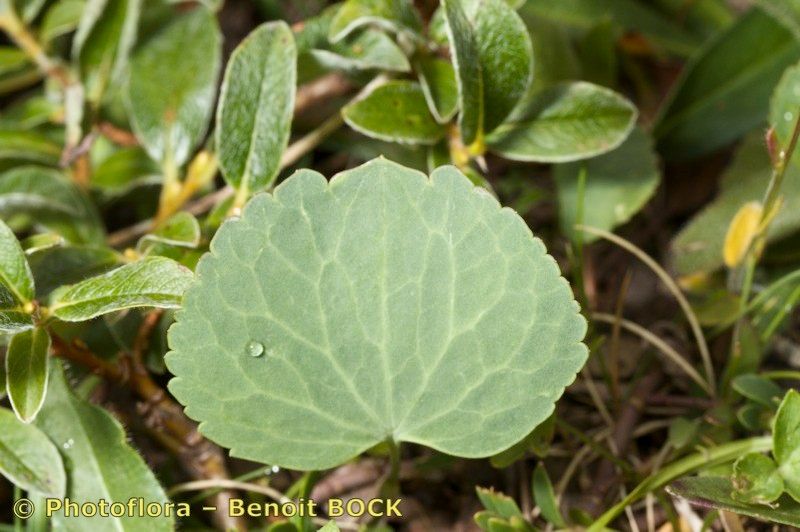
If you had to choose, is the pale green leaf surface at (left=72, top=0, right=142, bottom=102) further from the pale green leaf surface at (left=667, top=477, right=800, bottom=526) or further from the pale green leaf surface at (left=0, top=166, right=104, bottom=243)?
the pale green leaf surface at (left=667, top=477, right=800, bottom=526)

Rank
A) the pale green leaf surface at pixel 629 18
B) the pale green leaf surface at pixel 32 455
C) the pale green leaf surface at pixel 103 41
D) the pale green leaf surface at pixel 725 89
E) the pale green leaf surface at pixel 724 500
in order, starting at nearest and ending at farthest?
the pale green leaf surface at pixel 724 500
the pale green leaf surface at pixel 32 455
the pale green leaf surface at pixel 103 41
the pale green leaf surface at pixel 725 89
the pale green leaf surface at pixel 629 18

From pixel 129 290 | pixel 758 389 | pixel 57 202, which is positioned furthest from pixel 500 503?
pixel 57 202

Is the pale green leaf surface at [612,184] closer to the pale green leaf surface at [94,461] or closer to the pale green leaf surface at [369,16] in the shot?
the pale green leaf surface at [369,16]

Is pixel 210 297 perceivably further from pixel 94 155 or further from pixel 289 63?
pixel 94 155

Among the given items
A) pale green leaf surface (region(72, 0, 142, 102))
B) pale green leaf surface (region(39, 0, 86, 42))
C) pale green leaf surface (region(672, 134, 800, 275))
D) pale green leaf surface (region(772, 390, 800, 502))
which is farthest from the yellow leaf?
pale green leaf surface (region(39, 0, 86, 42))

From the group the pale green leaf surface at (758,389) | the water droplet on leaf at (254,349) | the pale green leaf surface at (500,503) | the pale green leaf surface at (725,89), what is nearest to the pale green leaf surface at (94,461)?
the water droplet on leaf at (254,349)

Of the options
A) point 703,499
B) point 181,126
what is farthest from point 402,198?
point 181,126

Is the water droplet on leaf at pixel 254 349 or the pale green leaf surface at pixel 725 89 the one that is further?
the pale green leaf surface at pixel 725 89
